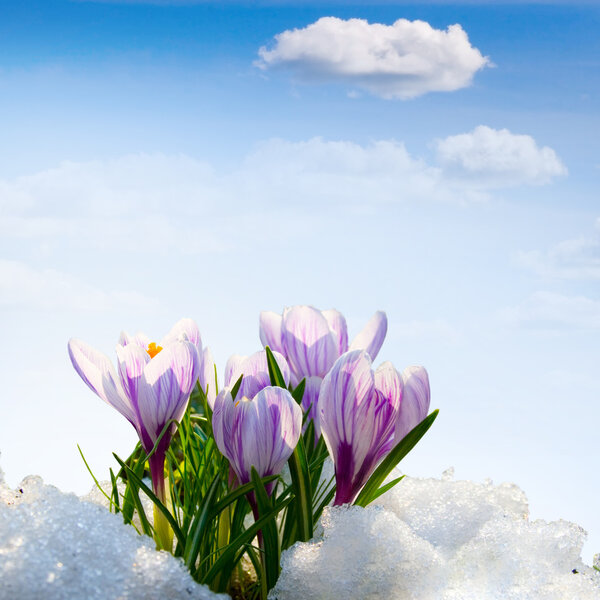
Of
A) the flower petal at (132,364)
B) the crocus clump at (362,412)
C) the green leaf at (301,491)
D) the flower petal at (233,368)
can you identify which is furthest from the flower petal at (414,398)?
the flower petal at (132,364)

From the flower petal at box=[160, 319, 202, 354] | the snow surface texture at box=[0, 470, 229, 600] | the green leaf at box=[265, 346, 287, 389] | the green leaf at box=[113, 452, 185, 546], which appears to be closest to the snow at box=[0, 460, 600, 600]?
the snow surface texture at box=[0, 470, 229, 600]

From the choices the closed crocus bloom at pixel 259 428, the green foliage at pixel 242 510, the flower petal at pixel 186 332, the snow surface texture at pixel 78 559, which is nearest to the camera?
the snow surface texture at pixel 78 559

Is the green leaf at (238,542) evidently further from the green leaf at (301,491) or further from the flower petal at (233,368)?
the flower petal at (233,368)

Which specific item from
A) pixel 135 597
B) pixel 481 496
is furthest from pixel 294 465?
pixel 481 496

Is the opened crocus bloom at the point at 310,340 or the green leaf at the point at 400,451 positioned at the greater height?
the opened crocus bloom at the point at 310,340

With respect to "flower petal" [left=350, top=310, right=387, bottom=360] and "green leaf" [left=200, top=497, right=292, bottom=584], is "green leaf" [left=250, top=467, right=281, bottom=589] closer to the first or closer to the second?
"green leaf" [left=200, top=497, right=292, bottom=584]

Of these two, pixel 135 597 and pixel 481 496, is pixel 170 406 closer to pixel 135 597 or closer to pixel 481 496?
pixel 135 597

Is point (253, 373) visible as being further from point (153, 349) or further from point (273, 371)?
point (153, 349)
